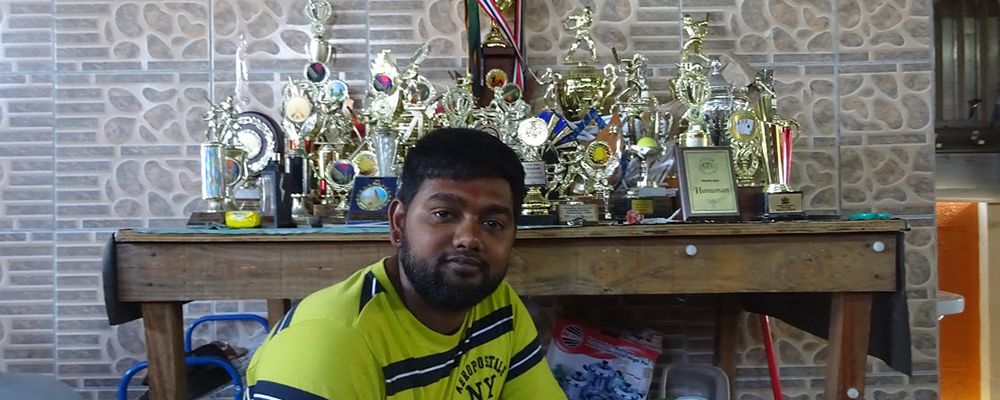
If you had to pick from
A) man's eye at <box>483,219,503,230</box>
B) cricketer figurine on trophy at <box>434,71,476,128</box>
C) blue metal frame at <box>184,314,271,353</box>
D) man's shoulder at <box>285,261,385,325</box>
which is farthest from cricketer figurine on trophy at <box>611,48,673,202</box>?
blue metal frame at <box>184,314,271,353</box>

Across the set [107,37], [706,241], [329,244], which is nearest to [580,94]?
[706,241]

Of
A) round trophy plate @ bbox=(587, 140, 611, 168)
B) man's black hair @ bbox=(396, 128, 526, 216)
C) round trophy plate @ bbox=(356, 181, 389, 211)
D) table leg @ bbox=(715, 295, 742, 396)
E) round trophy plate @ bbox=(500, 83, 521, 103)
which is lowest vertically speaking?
table leg @ bbox=(715, 295, 742, 396)

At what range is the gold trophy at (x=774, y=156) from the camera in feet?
4.62

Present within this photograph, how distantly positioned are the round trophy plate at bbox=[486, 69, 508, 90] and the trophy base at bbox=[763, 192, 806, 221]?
0.72 m

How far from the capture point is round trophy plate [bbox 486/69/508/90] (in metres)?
1.79

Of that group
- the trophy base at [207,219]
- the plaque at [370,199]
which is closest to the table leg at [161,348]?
the trophy base at [207,219]

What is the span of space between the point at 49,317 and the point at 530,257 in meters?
1.44

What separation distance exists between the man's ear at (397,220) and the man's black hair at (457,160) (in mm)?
13

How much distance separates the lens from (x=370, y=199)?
141 cm

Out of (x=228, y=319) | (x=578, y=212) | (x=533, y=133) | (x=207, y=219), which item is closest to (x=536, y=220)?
(x=578, y=212)

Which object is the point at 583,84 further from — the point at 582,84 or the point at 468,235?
the point at 468,235

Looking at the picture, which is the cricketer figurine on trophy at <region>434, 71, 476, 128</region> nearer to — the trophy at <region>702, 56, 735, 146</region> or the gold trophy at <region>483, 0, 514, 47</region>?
the gold trophy at <region>483, 0, 514, 47</region>

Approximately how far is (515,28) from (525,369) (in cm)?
99

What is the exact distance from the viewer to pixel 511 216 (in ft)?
3.37
